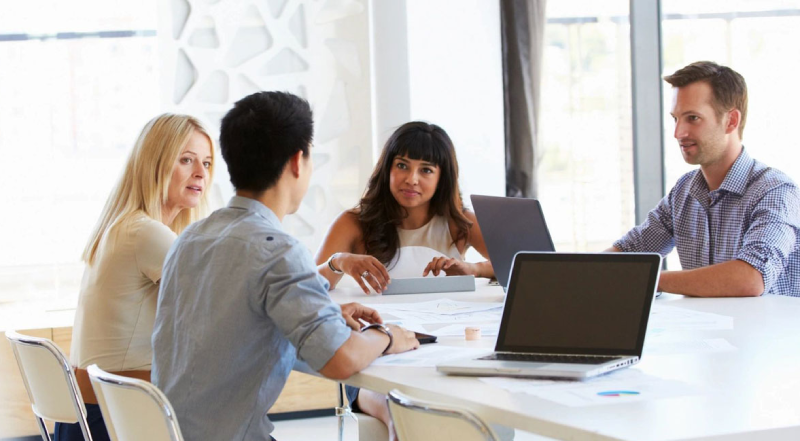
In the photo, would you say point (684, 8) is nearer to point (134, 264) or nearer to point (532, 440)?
point (532, 440)

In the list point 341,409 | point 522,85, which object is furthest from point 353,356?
point 522,85

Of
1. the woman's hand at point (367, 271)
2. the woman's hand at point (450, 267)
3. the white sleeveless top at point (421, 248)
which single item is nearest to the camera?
the woman's hand at point (367, 271)

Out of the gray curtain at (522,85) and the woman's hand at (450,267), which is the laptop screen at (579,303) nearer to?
the woman's hand at (450,267)

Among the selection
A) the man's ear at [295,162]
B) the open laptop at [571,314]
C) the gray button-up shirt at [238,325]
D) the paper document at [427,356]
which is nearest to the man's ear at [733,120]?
the open laptop at [571,314]

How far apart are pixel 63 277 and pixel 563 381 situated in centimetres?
374

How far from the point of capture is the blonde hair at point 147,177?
2.40m

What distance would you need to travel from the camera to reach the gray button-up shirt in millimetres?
1617

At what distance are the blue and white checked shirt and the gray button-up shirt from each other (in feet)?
4.52

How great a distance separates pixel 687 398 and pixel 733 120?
173 cm

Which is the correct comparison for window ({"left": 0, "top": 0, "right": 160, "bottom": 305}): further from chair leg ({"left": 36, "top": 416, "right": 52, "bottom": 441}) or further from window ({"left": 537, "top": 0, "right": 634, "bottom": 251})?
chair leg ({"left": 36, "top": 416, "right": 52, "bottom": 441})

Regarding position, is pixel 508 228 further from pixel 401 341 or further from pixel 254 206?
pixel 254 206

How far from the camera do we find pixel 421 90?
186 inches

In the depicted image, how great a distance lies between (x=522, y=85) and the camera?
4906mm

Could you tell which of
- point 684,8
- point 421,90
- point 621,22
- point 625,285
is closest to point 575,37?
point 621,22
